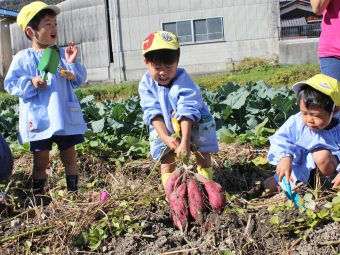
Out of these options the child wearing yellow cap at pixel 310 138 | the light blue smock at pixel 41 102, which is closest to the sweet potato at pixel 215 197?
the child wearing yellow cap at pixel 310 138

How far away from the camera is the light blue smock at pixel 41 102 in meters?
3.43

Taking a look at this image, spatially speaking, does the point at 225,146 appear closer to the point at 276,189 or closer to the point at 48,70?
the point at 276,189

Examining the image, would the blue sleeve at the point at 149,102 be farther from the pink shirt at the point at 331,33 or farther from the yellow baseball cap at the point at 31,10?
the pink shirt at the point at 331,33

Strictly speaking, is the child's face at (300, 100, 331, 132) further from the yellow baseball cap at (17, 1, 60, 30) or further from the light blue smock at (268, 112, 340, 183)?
the yellow baseball cap at (17, 1, 60, 30)

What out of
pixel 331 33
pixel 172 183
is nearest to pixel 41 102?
pixel 172 183

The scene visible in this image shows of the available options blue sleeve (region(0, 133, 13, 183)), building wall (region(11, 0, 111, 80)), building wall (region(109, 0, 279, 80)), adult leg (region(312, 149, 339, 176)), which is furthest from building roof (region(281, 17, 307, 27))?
blue sleeve (region(0, 133, 13, 183))

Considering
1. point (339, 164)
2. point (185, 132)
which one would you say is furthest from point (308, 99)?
Result: point (185, 132)

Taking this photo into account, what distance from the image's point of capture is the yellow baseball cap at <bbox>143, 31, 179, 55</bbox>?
3070mm

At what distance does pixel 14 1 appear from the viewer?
75.1m

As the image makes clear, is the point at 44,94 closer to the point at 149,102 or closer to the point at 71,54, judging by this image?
the point at 71,54

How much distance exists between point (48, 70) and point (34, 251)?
138 centimetres

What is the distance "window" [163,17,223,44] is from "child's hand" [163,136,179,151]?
17.6 meters

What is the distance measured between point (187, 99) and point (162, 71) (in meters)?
0.23

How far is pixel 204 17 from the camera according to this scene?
20.3 metres
